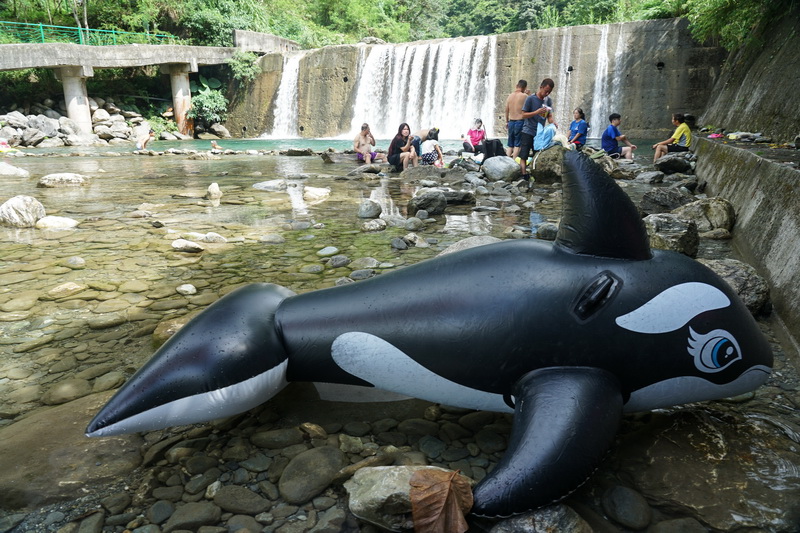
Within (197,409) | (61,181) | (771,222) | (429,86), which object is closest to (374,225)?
(771,222)

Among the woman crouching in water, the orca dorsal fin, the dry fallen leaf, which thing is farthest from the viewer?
the woman crouching in water

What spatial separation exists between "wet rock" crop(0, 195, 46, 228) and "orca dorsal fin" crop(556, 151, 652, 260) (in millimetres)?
6531

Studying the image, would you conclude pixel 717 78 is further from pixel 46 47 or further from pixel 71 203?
pixel 46 47

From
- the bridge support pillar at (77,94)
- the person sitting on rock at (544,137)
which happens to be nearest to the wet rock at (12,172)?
the person sitting on rock at (544,137)

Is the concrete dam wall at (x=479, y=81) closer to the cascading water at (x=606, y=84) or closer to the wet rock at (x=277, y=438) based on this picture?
the cascading water at (x=606, y=84)

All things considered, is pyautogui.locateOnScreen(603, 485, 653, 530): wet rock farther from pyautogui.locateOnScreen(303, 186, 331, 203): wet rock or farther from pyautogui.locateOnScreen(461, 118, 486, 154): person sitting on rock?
pyautogui.locateOnScreen(461, 118, 486, 154): person sitting on rock

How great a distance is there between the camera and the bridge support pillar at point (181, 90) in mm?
26016

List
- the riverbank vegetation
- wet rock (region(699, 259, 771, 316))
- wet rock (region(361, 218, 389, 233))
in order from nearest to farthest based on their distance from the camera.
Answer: wet rock (region(699, 259, 771, 316))
wet rock (region(361, 218, 389, 233))
the riverbank vegetation

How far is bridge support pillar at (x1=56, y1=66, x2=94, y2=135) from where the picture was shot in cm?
2255

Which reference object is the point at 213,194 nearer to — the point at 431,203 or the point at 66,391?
the point at 431,203

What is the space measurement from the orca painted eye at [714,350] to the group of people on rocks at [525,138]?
7.57 m

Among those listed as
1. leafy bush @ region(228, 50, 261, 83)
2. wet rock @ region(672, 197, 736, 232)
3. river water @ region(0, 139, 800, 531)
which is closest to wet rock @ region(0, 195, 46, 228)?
river water @ region(0, 139, 800, 531)

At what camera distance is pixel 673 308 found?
195 centimetres

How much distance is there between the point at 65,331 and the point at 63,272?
141 centimetres
